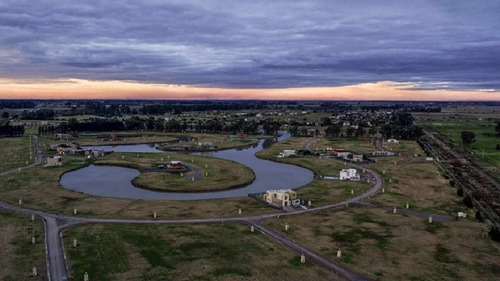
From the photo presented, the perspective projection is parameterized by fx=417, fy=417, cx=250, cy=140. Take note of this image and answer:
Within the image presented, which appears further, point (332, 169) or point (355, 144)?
point (355, 144)

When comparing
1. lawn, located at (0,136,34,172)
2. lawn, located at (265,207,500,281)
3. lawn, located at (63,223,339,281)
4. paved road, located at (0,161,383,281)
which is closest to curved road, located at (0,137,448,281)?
paved road, located at (0,161,383,281)

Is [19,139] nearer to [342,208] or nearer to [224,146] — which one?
[224,146]

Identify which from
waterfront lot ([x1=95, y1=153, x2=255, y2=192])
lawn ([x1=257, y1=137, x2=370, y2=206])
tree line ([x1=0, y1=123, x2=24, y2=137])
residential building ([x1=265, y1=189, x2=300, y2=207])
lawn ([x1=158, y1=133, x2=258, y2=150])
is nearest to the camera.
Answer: residential building ([x1=265, y1=189, x2=300, y2=207])

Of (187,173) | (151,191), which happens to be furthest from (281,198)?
(187,173)

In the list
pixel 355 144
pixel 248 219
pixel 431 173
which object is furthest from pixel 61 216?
pixel 355 144

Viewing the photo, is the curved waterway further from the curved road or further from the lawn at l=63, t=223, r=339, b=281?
the lawn at l=63, t=223, r=339, b=281

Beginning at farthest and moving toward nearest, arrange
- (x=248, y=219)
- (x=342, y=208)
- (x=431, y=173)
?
(x=431, y=173) → (x=342, y=208) → (x=248, y=219)

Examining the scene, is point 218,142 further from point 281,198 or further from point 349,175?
point 281,198
